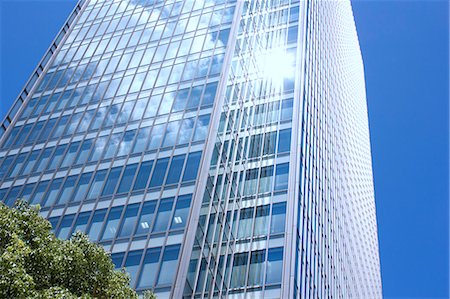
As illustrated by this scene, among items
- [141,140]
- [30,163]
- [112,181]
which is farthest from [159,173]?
[30,163]

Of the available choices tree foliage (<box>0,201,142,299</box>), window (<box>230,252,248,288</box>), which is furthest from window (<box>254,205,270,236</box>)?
tree foliage (<box>0,201,142,299</box>)

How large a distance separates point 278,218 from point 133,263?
10379 millimetres

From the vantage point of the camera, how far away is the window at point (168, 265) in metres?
34.6

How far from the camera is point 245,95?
5106 centimetres

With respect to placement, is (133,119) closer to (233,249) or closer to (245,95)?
(245,95)

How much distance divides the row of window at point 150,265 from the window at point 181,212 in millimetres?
1714

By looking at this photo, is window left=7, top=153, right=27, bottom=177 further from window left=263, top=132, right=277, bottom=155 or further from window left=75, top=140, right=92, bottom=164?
window left=263, top=132, right=277, bottom=155

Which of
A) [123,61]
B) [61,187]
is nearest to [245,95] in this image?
[123,61]

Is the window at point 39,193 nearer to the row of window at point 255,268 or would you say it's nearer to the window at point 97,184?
the window at point 97,184

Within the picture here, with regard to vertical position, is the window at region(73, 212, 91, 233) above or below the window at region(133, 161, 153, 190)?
below

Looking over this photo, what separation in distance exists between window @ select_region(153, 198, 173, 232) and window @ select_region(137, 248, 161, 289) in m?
1.72

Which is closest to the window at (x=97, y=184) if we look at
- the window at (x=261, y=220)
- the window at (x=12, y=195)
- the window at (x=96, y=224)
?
the window at (x=96, y=224)

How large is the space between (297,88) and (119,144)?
15393 mm

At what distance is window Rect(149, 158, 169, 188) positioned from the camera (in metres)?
41.3
